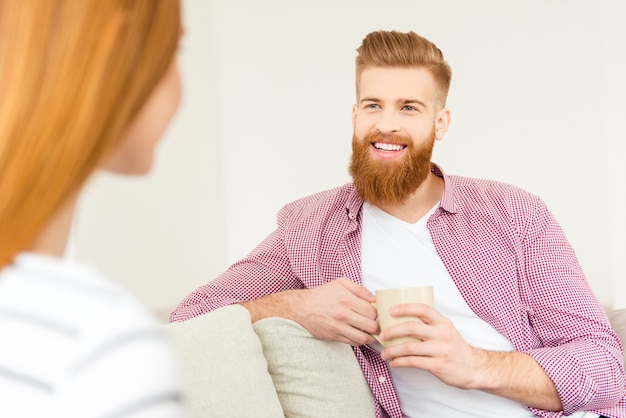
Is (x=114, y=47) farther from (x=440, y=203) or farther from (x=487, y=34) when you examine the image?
(x=487, y=34)

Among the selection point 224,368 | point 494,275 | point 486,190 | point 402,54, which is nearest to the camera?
point 224,368

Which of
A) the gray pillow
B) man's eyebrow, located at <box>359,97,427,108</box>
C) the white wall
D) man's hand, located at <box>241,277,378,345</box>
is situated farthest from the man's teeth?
the white wall

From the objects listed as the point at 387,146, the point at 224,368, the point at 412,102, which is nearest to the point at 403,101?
the point at 412,102

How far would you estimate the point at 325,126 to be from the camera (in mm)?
3713

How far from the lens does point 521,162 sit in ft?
11.4

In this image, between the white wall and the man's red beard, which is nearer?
the man's red beard

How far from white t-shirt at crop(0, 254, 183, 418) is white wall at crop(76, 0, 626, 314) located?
2.54 m

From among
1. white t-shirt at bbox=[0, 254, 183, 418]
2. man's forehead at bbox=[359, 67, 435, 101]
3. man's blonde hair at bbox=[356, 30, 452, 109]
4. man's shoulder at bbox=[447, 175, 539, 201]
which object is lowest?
man's shoulder at bbox=[447, 175, 539, 201]

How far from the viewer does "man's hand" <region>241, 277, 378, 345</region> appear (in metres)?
1.90

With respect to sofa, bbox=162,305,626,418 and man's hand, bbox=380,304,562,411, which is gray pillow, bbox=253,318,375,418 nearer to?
sofa, bbox=162,305,626,418

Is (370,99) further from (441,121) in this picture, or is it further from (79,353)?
(79,353)

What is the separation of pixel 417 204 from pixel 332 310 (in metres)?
0.58

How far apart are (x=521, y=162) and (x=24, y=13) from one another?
9.97 feet

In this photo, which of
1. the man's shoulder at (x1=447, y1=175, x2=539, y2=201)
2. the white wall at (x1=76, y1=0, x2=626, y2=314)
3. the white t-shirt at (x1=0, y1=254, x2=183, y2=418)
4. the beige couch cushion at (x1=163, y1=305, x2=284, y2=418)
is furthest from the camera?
the white wall at (x1=76, y1=0, x2=626, y2=314)
